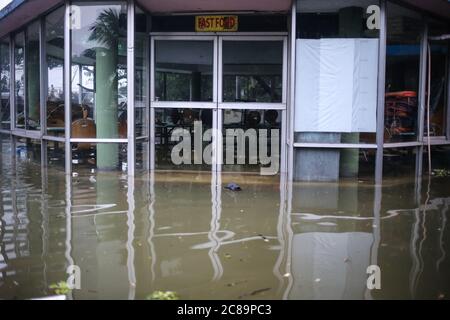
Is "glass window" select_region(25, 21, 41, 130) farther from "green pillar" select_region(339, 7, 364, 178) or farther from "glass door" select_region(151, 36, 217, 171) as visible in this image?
"green pillar" select_region(339, 7, 364, 178)

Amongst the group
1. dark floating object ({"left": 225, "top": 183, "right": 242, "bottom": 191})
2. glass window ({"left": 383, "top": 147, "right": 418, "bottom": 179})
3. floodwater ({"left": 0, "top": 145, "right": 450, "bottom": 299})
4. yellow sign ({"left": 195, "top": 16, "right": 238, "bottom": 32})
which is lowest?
floodwater ({"left": 0, "top": 145, "right": 450, "bottom": 299})

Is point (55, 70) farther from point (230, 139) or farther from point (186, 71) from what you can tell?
point (230, 139)

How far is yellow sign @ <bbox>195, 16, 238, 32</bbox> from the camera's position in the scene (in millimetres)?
10320

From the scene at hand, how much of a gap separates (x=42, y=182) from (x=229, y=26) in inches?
174

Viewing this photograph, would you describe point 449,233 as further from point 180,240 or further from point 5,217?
point 5,217

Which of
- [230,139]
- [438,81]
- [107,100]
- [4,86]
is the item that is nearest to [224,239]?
[107,100]

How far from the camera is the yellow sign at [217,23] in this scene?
1032cm

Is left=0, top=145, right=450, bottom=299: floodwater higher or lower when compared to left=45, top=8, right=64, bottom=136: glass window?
lower

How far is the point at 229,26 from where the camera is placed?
1032cm

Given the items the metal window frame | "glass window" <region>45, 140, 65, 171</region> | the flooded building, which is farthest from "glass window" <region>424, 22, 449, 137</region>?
"glass window" <region>45, 140, 65, 171</region>

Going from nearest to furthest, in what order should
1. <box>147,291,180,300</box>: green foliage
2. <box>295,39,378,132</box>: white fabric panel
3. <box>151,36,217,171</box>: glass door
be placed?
<box>147,291,180,300</box>: green foliage → <box>295,39,378,132</box>: white fabric panel → <box>151,36,217,171</box>: glass door

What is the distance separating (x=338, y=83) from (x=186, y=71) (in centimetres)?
298

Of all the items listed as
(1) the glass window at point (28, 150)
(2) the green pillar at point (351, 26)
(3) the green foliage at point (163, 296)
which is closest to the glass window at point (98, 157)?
(1) the glass window at point (28, 150)

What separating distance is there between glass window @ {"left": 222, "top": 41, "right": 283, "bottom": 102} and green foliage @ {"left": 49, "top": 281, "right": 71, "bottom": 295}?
269 inches
